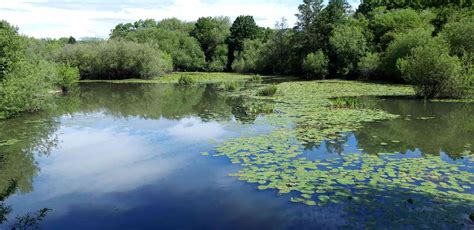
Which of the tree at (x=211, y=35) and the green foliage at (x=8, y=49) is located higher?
the tree at (x=211, y=35)

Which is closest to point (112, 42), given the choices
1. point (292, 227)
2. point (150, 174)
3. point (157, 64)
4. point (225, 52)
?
point (157, 64)

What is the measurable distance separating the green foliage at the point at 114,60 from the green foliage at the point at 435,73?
30.1 m

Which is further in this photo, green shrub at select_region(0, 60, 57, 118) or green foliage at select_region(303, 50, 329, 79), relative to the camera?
green foliage at select_region(303, 50, 329, 79)

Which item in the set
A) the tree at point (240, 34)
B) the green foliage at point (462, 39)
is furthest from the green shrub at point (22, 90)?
the tree at point (240, 34)

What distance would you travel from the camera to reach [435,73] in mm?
20453

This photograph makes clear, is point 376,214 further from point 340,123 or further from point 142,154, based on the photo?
point 340,123

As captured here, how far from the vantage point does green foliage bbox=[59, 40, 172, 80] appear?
Result: 145ft

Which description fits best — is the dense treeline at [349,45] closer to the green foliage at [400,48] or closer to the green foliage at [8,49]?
the green foliage at [400,48]

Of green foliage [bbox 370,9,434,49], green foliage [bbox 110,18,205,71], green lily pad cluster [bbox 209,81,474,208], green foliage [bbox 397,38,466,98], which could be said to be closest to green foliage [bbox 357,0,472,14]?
green foliage [bbox 370,9,434,49]

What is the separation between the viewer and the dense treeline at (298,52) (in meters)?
20.1

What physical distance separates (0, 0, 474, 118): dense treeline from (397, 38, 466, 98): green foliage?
A: 5 centimetres

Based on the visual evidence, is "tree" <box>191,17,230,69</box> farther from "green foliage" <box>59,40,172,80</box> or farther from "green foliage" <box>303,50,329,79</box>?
"green foliage" <box>303,50,329,79</box>

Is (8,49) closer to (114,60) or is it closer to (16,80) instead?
(16,80)

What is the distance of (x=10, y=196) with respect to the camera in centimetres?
877
